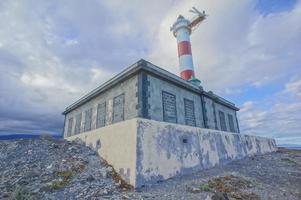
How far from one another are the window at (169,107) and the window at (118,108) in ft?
7.69

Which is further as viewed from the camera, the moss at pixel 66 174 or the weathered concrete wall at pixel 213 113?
the weathered concrete wall at pixel 213 113

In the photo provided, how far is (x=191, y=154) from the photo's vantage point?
6602 millimetres

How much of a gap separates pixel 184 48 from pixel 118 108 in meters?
11.6

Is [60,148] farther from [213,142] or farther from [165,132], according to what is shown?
[213,142]

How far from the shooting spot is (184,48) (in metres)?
19.3

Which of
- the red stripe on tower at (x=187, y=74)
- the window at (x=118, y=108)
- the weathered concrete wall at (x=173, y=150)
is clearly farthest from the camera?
the red stripe on tower at (x=187, y=74)

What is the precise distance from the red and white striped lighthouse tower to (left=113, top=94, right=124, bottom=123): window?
8190mm

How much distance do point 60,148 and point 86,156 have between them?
1.46 metres

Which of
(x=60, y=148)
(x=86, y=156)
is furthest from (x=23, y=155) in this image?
(x=86, y=156)

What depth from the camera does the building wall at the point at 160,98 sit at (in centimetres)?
964

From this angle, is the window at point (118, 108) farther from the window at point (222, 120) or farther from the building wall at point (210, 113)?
the window at point (222, 120)

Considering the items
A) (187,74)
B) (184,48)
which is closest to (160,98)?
(187,74)

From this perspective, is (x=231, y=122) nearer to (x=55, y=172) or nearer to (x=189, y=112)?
(x=189, y=112)

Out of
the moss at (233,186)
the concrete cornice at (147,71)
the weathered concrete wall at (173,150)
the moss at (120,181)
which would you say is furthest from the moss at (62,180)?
the concrete cornice at (147,71)
